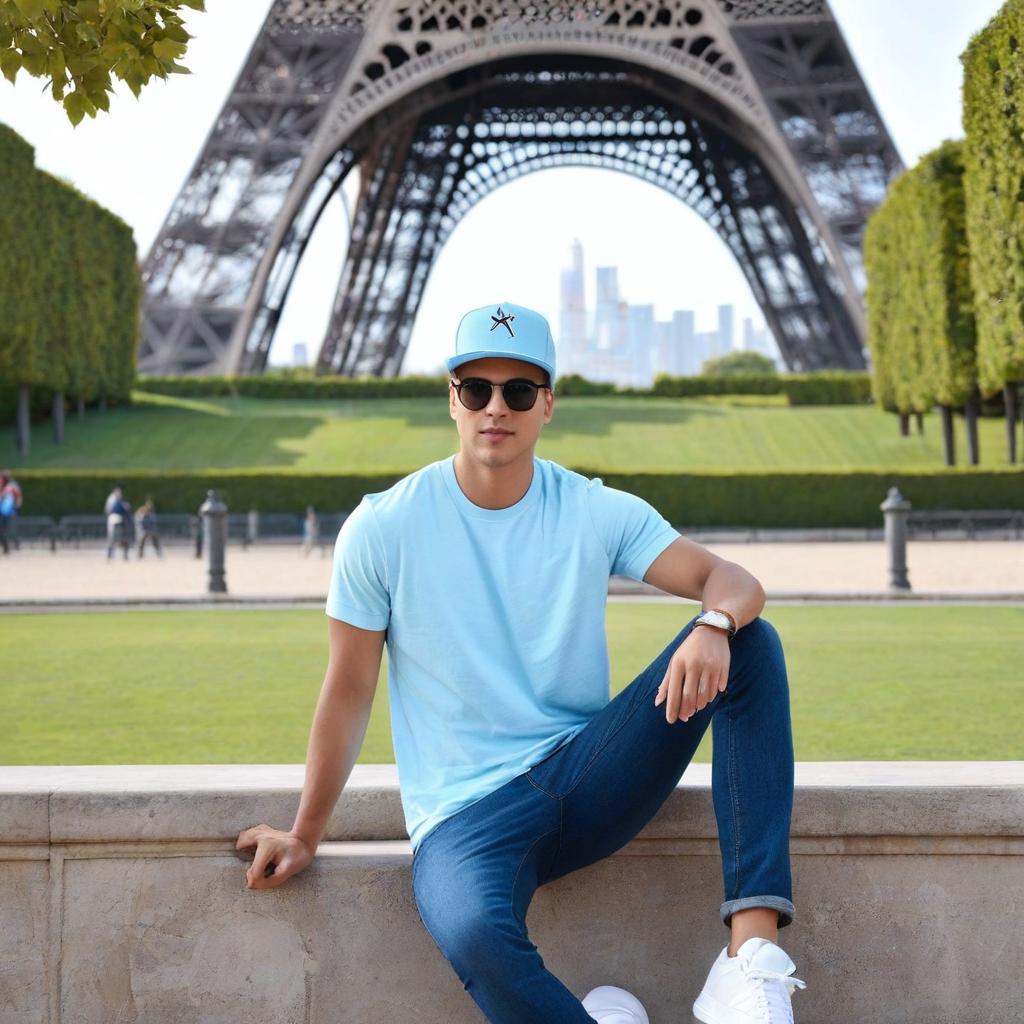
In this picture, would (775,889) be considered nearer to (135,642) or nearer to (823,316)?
(135,642)

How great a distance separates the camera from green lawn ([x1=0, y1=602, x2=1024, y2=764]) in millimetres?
4578

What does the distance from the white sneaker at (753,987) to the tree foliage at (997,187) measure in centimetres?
1906

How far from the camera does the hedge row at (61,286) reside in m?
24.1

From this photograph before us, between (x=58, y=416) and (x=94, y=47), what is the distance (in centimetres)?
2363

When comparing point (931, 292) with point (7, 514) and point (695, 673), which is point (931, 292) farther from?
point (695, 673)

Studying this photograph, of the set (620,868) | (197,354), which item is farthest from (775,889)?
(197,354)

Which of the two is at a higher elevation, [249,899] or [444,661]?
[444,661]

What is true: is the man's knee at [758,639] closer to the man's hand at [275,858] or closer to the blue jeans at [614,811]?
the blue jeans at [614,811]

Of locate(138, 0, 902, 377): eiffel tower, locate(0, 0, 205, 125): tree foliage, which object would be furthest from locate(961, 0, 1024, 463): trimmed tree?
locate(0, 0, 205, 125): tree foliage

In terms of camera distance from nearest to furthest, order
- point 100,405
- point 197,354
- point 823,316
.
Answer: point 100,405
point 197,354
point 823,316

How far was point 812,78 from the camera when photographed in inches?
1201

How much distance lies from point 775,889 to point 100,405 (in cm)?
2915

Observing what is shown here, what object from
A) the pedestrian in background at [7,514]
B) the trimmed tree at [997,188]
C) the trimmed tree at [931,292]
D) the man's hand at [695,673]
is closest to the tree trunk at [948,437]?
the trimmed tree at [931,292]

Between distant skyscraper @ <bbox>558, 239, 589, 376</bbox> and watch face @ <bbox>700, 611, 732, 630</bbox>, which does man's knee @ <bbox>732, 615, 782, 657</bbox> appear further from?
distant skyscraper @ <bbox>558, 239, 589, 376</bbox>
